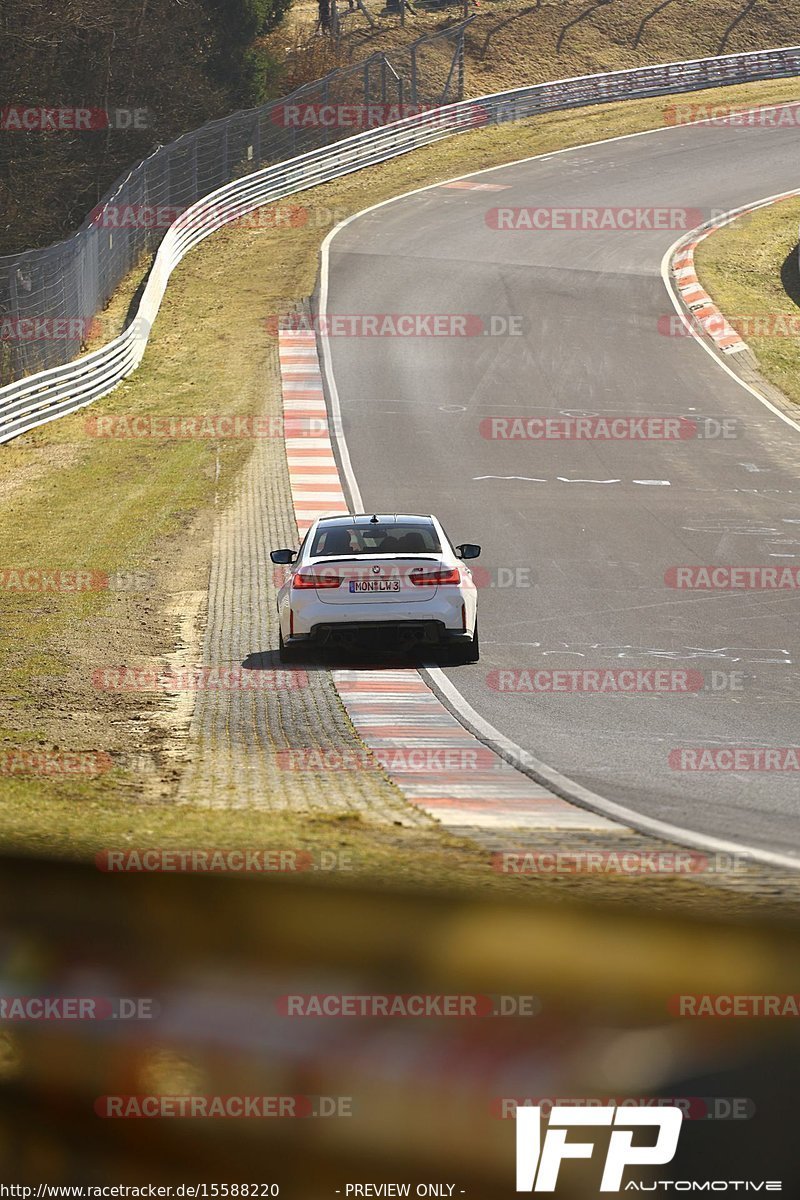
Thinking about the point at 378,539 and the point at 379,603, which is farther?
the point at 378,539

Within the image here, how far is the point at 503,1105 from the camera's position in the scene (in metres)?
3.58

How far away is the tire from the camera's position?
45.2 feet

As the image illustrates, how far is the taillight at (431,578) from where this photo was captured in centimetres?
1344

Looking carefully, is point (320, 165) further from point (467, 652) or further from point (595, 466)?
point (467, 652)

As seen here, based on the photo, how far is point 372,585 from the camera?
44.2 ft

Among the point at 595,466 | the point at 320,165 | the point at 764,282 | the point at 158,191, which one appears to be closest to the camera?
the point at 595,466

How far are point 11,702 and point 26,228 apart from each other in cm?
4825

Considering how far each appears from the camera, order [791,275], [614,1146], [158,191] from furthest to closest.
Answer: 1. [158,191]
2. [791,275]
3. [614,1146]

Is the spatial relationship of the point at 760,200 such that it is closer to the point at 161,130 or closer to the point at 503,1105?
the point at 161,130

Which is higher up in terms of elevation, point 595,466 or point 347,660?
point 595,466

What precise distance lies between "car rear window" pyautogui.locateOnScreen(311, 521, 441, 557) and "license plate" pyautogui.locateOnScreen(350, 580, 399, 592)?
1.56 ft

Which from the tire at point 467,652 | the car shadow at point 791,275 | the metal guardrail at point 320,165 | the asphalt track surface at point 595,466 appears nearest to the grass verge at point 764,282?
the car shadow at point 791,275

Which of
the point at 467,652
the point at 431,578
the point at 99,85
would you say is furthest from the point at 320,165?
the point at 431,578

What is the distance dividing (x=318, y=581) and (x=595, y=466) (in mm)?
12686
